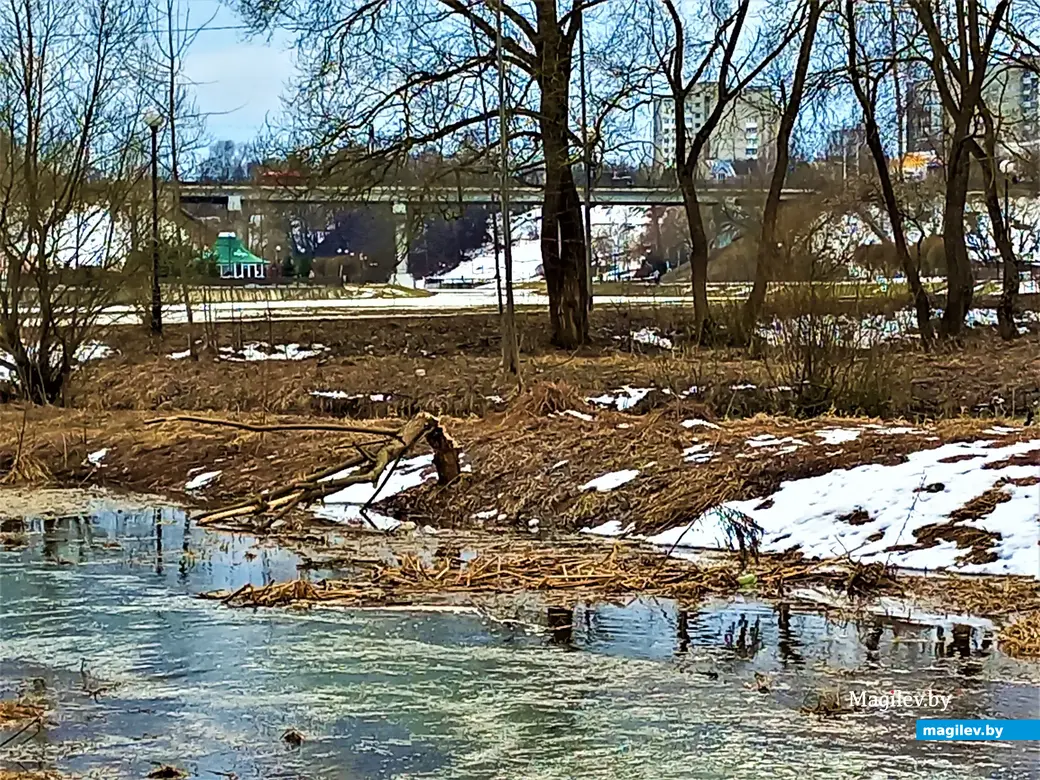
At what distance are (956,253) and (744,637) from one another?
2055cm

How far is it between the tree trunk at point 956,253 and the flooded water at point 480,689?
19395 millimetres

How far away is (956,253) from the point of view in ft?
86.2

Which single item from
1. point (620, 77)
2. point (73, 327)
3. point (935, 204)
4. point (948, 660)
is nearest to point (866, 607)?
point (948, 660)

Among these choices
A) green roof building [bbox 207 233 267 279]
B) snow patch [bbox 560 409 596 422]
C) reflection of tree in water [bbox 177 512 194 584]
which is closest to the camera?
reflection of tree in water [bbox 177 512 194 584]

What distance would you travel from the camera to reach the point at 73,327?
18500 millimetres

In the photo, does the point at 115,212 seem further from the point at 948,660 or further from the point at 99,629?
the point at 948,660

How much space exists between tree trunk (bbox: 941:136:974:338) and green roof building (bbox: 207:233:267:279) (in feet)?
65.2

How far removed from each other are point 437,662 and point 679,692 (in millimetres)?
1267

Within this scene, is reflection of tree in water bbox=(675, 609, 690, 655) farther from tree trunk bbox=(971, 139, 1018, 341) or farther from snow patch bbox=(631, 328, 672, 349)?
Answer: tree trunk bbox=(971, 139, 1018, 341)

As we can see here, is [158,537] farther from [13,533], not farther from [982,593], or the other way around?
[982,593]

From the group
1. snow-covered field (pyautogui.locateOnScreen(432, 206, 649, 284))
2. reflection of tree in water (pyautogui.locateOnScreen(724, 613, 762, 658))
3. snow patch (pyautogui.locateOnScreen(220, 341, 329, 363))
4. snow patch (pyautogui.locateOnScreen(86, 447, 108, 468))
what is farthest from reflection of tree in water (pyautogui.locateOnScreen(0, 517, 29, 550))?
snow-covered field (pyautogui.locateOnScreen(432, 206, 649, 284))

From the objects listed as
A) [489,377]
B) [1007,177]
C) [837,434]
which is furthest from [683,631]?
[1007,177]

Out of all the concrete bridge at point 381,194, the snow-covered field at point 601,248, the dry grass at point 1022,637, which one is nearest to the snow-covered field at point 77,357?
the concrete bridge at point 381,194

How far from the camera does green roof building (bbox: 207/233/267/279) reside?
141ft
